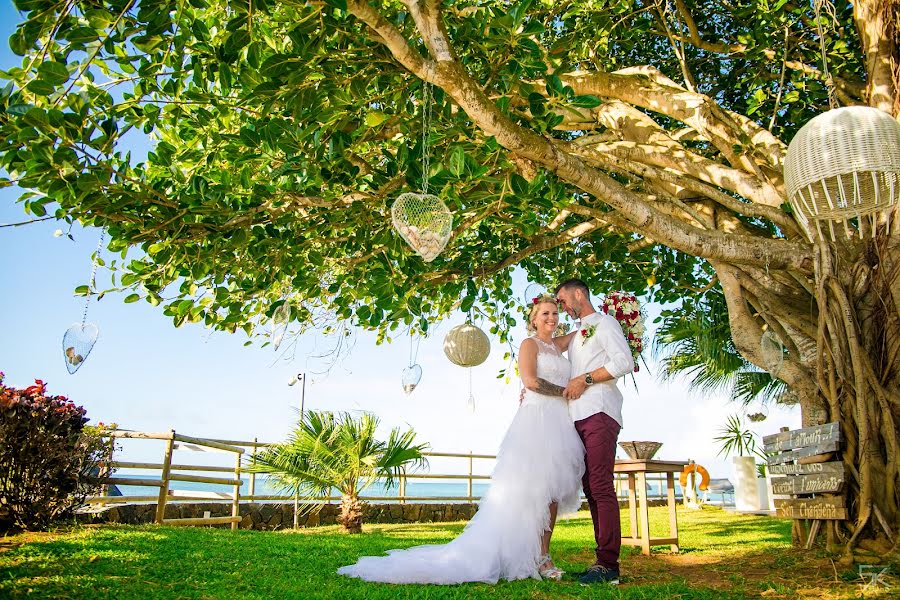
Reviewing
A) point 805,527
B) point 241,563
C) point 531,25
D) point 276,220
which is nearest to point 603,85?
point 531,25

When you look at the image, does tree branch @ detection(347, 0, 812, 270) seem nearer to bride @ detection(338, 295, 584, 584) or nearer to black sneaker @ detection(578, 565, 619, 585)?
bride @ detection(338, 295, 584, 584)

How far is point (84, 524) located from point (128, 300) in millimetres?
3046

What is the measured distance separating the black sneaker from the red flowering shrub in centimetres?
491

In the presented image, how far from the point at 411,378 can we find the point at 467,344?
1.02 metres

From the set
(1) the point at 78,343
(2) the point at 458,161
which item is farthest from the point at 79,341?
(2) the point at 458,161

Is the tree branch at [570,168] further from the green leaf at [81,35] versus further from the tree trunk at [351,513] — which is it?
the tree trunk at [351,513]

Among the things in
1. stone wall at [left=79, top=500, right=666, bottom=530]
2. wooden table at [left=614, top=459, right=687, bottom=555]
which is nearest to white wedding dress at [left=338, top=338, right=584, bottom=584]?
wooden table at [left=614, top=459, right=687, bottom=555]

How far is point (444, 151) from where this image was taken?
15.5 feet

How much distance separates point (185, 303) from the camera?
16.2ft

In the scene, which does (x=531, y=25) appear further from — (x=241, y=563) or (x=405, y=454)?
(x=405, y=454)

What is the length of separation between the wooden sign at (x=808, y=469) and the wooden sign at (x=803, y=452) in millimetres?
52

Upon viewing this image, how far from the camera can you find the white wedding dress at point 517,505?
12.1 ft

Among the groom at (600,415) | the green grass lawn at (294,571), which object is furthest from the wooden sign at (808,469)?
the groom at (600,415)

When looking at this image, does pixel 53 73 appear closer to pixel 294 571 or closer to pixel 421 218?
pixel 421 218
